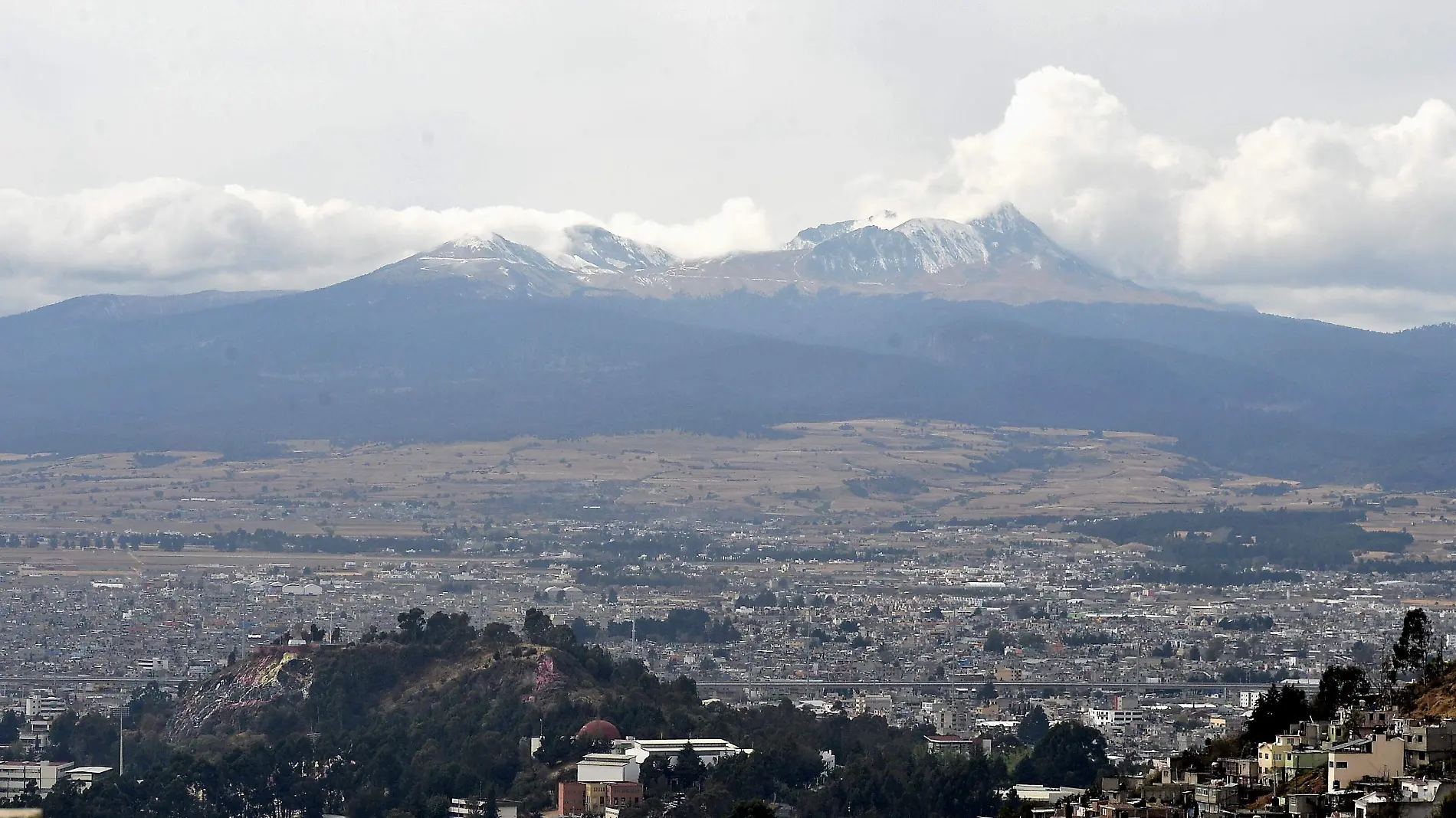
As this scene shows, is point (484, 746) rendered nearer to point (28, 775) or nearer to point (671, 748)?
point (671, 748)

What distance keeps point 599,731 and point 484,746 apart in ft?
10.9

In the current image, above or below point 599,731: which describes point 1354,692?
above

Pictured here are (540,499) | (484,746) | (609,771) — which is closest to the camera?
(609,771)

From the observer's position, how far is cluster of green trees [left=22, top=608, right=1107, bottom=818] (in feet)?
207

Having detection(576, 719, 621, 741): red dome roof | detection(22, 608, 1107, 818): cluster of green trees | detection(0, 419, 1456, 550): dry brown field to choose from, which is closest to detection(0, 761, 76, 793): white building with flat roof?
detection(22, 608, 1107, 818): cluster of green trees

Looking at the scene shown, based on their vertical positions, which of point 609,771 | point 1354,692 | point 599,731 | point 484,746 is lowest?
point 484,746

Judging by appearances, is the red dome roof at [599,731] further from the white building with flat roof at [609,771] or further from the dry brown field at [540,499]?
the dry brown field at [540,499]

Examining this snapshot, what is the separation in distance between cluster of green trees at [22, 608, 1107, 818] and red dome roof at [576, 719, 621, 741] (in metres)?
0.56

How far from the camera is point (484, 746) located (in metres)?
70.6

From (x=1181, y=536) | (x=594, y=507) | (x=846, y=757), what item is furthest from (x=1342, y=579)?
(x=846, y=757)

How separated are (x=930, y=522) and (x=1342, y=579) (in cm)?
3714

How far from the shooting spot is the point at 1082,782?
6278 centimetres

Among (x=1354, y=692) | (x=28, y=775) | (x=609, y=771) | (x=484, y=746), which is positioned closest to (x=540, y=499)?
(x=28, y=775)

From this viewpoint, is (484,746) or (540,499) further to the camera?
(540,499)
